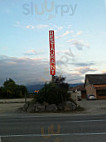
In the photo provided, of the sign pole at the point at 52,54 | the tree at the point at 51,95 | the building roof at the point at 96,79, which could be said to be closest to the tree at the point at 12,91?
the building roof at the point at 96,79

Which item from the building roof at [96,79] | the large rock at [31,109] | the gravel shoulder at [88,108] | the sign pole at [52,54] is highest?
the sign pole at [52,54]

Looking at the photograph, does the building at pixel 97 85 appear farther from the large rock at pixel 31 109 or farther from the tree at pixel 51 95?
the large rock at pixel 31 109

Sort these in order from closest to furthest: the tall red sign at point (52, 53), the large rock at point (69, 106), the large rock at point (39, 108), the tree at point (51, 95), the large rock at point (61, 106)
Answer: the large rock at point (39, 108) → the large rock at point (69, 106) → the large rock at point (61, 106) → the tree at point (51, 95) → the tall red sign at point (52, 53)

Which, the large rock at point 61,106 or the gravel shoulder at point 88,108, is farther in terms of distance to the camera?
the large rock at point 61,106

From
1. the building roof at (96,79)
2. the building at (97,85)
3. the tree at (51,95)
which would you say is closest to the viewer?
the tree at (51,95)

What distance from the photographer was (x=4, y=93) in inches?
2350

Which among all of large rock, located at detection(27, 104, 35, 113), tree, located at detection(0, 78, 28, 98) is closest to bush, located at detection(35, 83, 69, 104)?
large rock, located at detection(27, 104, 35, 113)

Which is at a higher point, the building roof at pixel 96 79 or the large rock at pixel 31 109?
the building roof at pixel 96 79

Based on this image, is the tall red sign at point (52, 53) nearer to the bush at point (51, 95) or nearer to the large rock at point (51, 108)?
the bush at point (51, 95)

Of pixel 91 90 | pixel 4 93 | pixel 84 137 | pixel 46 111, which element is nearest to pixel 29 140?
pixel 84 137

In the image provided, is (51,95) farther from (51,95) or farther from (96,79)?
(96,79)

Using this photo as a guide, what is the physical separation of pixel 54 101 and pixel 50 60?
18.7 feet

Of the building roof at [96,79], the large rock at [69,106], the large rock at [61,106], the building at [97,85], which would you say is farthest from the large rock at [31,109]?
the building roof at [96,79]

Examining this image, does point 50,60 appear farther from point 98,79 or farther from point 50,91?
point 98,79
